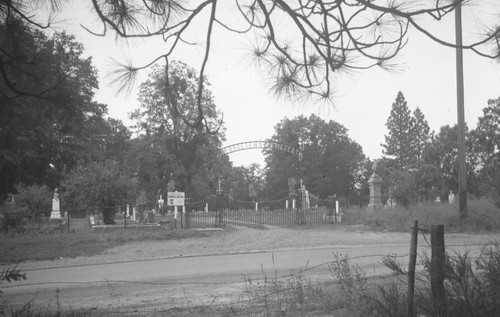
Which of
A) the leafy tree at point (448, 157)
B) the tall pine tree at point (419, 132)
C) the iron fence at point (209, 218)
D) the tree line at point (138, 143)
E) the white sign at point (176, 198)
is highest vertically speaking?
the tall pine tree at point (419, 132)

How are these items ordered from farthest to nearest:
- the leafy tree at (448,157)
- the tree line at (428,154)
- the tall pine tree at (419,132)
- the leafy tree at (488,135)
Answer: the tall pine tree at (419,132) → the leafy tree at (448,157) → the leafy tree at (488,135) → the tree line at (428,154)

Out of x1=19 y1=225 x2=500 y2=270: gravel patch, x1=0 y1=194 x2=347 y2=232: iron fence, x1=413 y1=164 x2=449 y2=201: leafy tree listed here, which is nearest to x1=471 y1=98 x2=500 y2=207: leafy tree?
x1=413 y1=164 x2=449 y2=201: leafy tree

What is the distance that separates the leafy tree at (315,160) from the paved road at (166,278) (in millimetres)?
56764

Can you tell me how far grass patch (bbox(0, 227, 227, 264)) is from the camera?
14.9m

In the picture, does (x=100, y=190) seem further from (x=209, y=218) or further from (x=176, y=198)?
(x=209, y=218)

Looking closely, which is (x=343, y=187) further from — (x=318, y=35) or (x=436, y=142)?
(x=318, y=35)

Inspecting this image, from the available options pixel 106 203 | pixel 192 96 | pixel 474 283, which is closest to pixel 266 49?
pixel 192 96

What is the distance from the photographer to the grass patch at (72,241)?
1495 centimetres

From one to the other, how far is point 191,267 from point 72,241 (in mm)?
7720

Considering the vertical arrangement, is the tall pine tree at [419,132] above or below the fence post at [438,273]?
above

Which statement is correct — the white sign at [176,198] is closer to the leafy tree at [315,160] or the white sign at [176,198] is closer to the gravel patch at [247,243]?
the gravel patch at [247,243]

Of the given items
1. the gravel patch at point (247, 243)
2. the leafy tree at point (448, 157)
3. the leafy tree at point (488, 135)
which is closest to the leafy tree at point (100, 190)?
the gravel patch at point (247, 243)

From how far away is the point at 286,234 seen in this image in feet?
64.5

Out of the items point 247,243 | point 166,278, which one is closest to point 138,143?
point 247,243
